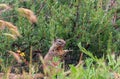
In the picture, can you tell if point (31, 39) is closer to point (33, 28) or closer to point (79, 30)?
point (33, 28)

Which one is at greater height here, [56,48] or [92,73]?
[92,73]

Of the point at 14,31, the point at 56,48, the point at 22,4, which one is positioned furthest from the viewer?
the point at 22,4

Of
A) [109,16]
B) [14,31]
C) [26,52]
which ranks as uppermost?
[14,31]

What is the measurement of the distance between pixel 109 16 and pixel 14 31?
3119 millimetres

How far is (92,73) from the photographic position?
2.43m

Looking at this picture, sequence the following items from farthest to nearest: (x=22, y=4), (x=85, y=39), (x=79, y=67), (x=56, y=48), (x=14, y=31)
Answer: (x=22, y=4) → (x=85, y=39) → (x=56, y=48) → (x=79, y=67) → (x=14, y=31)

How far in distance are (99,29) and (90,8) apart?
368mm

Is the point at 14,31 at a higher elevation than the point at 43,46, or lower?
higher

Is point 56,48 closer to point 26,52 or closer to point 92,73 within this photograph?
point 26,52

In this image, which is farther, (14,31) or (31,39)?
(31,39)

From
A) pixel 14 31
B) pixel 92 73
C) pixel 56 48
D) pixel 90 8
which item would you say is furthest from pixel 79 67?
pixel 90 8

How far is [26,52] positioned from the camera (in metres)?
5.19

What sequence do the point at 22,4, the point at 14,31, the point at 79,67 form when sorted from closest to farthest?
1. the point at 14,31
2. the point at 79,67
3. the point at 22,4

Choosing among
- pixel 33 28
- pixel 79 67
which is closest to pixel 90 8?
pixel 33 28
